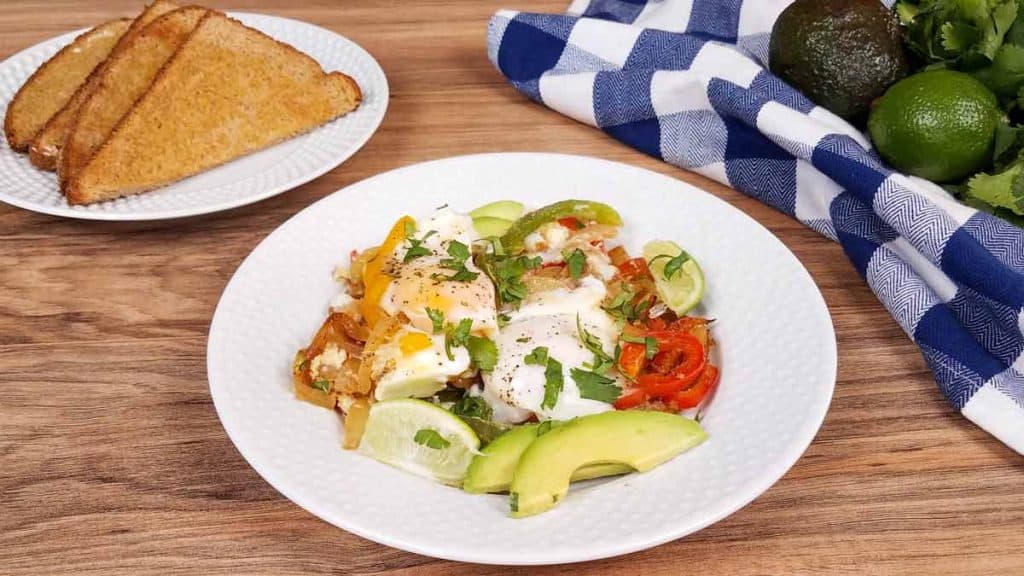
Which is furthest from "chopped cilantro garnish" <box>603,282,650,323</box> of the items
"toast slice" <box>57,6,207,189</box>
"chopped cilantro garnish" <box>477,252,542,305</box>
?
"toast slice" <box>57,6,207,189</box>

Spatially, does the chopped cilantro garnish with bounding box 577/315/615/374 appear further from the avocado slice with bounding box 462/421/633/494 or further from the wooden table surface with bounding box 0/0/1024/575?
the wooden table surface with bounding box 0/0/1024/575

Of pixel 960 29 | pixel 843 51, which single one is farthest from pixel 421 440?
Answer: pixel 960 29

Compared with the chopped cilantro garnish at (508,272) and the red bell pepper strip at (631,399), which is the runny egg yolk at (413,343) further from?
the red bell pepper strip at (631,399)

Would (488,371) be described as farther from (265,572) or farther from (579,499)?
(265,572)

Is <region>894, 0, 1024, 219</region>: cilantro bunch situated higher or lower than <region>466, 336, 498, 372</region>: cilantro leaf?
higher

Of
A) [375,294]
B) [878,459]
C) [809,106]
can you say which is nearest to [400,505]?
[375,294]

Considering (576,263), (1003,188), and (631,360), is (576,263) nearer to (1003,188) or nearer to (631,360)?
(631,360)
